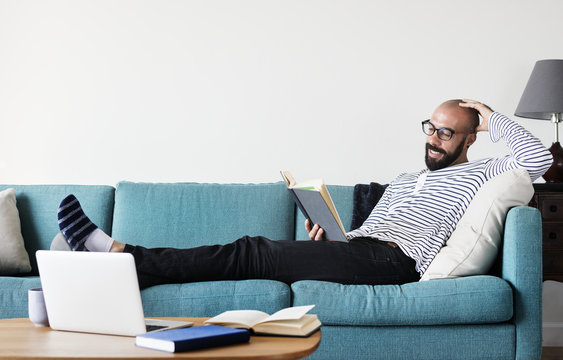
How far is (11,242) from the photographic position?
99.1 inches

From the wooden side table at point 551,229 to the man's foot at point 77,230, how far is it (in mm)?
1819

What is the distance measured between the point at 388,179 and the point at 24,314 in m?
1.82

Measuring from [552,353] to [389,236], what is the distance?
123 cm

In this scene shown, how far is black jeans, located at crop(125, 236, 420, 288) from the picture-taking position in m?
2.09

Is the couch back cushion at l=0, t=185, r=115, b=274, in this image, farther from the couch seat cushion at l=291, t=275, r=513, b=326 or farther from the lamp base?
the lamp base

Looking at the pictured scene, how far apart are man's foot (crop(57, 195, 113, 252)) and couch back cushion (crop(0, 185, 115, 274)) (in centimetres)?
71

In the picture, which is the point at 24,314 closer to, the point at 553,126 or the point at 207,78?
the point at 207,78

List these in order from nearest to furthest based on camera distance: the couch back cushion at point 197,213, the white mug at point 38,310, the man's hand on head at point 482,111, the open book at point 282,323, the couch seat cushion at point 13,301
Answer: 1. the open book at point 282,323
2. the white mug at point 38,310
3. the couch seat cushion at point 13,301
4. the man's hand on head at point 482,111
5. the couch back cushion at point 197,213

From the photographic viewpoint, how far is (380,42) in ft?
10.6

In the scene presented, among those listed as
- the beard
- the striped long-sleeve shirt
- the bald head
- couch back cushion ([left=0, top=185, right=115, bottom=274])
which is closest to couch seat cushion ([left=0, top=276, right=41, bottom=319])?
couch back cushion ([left=0, top=185, right=115, bottom=274])

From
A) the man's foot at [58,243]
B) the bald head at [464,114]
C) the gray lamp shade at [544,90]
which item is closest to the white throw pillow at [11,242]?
the man's foot at [58,243]

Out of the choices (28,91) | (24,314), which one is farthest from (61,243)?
(28,91)

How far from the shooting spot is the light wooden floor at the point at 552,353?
9.47 feet

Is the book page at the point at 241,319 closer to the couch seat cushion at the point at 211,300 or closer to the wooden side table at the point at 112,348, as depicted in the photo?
the wooden side table at the point at 112,348
